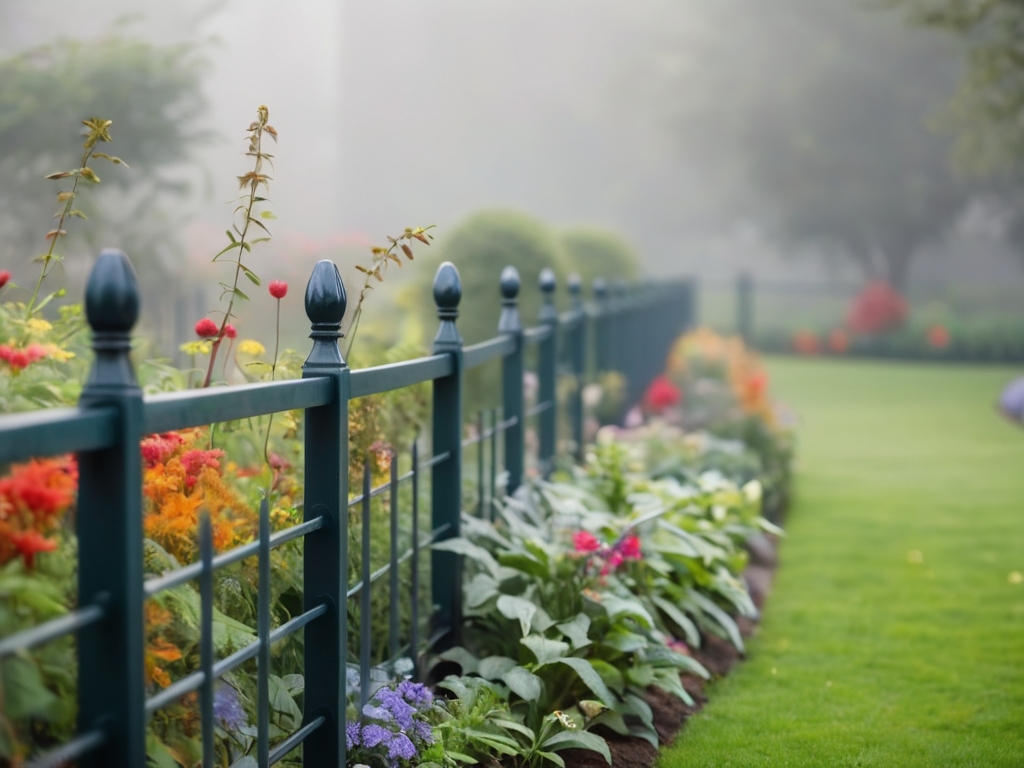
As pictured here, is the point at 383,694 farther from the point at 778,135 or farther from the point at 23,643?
the point at 778,135

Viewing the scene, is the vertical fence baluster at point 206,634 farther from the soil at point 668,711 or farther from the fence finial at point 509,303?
the fence finial at point 509,303

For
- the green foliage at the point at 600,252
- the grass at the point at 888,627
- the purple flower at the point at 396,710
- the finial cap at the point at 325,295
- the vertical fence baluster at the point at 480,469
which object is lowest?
the grass at the point at 888,627

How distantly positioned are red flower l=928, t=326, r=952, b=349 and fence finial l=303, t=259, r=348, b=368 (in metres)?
22.4

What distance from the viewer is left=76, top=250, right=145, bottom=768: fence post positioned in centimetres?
165

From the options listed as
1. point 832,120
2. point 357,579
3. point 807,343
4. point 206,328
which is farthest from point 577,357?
point 832,120

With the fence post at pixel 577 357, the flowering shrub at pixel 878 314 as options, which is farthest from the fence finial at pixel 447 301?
the flowering shrub at pixel 878 314

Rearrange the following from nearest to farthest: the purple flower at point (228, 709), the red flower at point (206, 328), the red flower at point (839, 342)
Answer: the purple flower at point (228, 709), the red flower at point (206, 328), the red flower at point (839, 342)

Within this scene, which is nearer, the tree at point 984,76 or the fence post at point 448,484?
the fence post at point 448,484

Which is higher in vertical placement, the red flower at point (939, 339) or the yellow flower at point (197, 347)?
the yellow flower at point (197, 347)

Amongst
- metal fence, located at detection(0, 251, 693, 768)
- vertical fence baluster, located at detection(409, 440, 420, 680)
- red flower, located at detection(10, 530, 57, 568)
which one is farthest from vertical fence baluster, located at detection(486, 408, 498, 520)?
red flower, located at detection(10, 530, 57, 568)

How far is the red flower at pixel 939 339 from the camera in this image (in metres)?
22.9

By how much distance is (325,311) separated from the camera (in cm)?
243

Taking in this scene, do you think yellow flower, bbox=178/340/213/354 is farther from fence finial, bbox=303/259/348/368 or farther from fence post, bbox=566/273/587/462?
fence post, bbox=566/273/587/462

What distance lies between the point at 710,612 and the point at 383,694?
1869 millimetres
